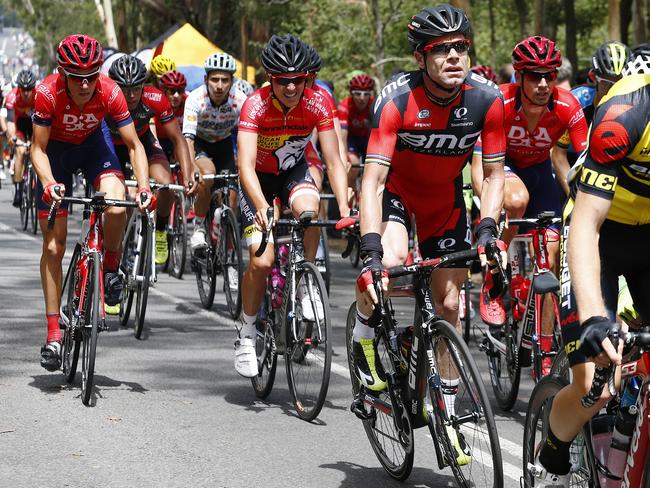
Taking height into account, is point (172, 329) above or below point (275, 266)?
below

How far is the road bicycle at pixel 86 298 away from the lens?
7.30m

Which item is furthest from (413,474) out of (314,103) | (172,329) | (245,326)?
(172,329)

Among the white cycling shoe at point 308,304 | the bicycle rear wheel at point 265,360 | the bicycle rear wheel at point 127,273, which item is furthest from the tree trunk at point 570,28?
the white cycling shoe at point 308,304

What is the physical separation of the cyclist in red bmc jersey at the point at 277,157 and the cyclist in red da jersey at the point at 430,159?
1108 millimetres

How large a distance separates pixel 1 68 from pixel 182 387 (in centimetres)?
9325

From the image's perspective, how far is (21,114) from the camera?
19375 mm

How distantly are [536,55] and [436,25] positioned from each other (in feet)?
7.65

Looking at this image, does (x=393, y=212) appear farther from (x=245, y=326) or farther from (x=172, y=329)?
(x=172, y=329)

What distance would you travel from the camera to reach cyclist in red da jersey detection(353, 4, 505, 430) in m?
5.69

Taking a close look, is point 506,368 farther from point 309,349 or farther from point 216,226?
point 216,226

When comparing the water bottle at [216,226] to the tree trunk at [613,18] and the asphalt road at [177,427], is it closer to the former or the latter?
the asphalt road at [177,427]

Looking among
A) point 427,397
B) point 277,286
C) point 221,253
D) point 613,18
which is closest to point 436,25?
point 427,397

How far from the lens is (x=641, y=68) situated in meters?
4.50

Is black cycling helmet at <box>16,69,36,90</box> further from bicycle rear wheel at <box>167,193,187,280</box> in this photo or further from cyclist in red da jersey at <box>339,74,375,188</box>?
bicycle rear wheel at <box>167,193,187,280</box>
